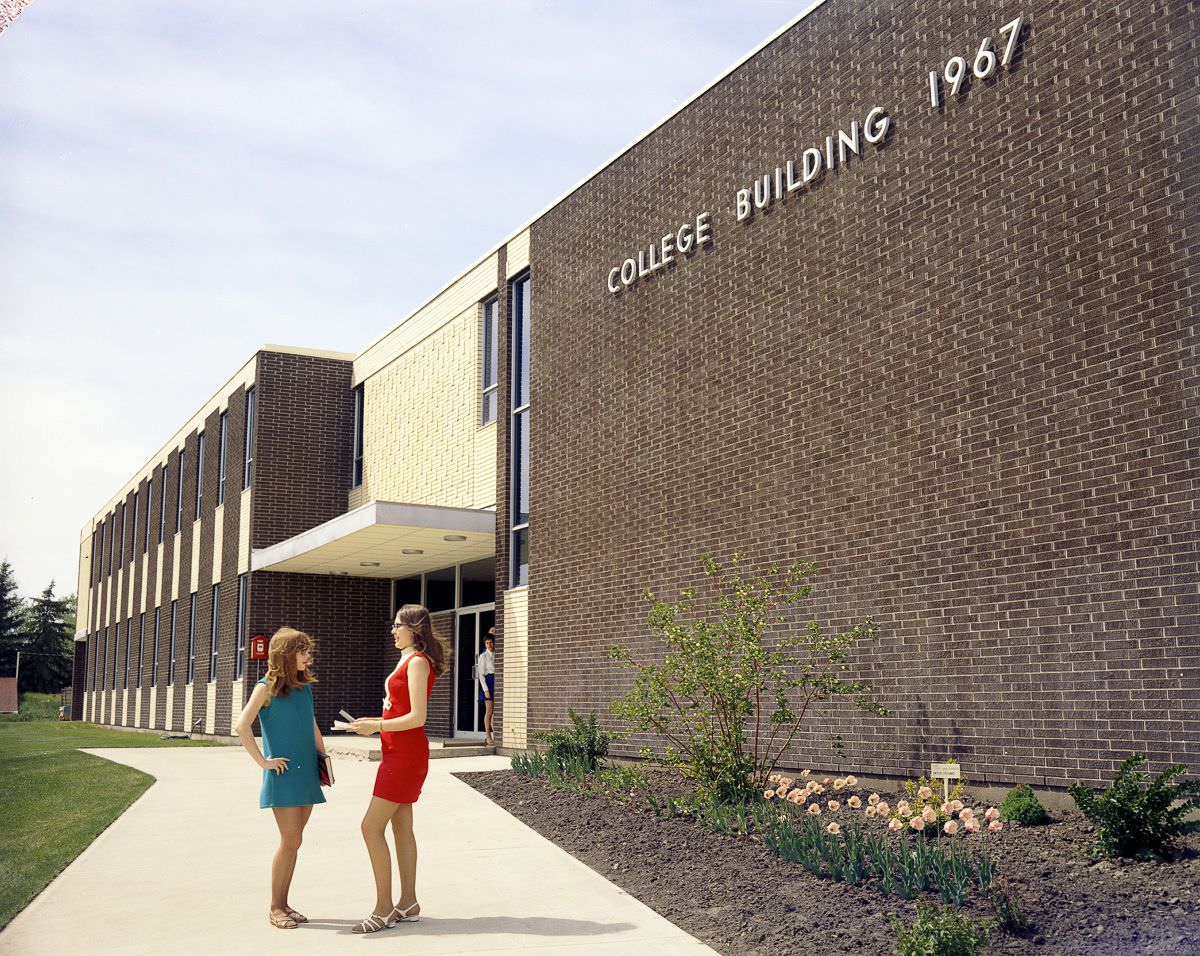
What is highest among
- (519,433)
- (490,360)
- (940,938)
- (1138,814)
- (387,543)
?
(490,360)

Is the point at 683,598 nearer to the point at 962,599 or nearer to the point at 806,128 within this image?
the point at 962,599

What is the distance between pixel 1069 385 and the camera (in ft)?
30.8

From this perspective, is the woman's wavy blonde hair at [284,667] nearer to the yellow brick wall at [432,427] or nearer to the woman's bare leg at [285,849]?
the woman's bare leg at [285,849]

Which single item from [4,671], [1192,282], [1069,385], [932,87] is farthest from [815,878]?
[4,671]

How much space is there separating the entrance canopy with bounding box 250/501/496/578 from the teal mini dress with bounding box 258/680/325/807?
10269 millimetres

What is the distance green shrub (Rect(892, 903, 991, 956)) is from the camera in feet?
17.6

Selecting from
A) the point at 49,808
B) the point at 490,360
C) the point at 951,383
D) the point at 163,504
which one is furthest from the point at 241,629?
the point at 951,383

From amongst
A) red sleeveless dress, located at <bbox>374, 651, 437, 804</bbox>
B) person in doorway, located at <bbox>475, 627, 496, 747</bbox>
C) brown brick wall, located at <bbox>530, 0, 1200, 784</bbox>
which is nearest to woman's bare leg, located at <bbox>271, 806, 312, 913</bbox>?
red sleeveless dress, located at <bbox>374, 651, 437, 804</bbox>

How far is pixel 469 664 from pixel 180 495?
49.7 feet

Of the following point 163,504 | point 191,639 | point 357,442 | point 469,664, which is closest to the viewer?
point 469,664

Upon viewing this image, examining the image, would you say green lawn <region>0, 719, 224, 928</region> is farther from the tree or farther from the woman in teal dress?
the tree

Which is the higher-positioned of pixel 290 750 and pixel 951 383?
pixel 951 383

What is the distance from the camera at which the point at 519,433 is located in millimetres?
18188

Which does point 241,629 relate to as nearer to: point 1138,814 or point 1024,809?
point 1024,809
